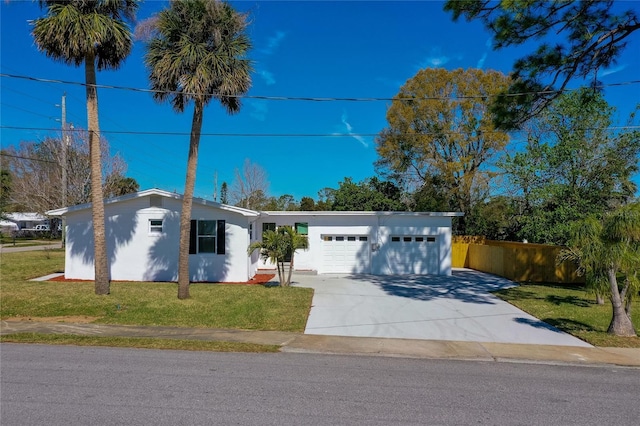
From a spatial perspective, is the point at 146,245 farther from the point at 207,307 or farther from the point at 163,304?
the point at 207,307

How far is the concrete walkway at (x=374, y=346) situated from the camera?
743 centimetres

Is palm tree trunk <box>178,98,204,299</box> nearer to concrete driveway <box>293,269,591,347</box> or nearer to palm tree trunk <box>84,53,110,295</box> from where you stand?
palm tree trunk <box>84,53,110,295</box>

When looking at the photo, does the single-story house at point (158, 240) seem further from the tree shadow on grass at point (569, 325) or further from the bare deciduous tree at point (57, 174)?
the bare deciduous tree at point (57, 174)

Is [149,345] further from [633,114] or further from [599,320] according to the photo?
[633,114]

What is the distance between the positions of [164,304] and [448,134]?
70.9 feet

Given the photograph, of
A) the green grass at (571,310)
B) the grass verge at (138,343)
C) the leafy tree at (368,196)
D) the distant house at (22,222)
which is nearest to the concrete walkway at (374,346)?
the grass verge at (138,343)

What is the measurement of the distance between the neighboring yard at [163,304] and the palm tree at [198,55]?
1.29m

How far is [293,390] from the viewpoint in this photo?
543 centimetres

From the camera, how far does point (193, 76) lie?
11398mm

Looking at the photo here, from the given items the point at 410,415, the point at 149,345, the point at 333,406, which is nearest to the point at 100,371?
the point at 149,345

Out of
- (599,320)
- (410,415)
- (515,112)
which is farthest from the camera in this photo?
(515,112)

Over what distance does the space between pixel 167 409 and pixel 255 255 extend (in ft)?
46.8

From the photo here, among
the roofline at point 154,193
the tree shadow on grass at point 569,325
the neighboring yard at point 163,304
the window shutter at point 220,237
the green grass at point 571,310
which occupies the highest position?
the roofline at point 154,193

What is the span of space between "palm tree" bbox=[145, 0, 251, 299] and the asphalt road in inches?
243
